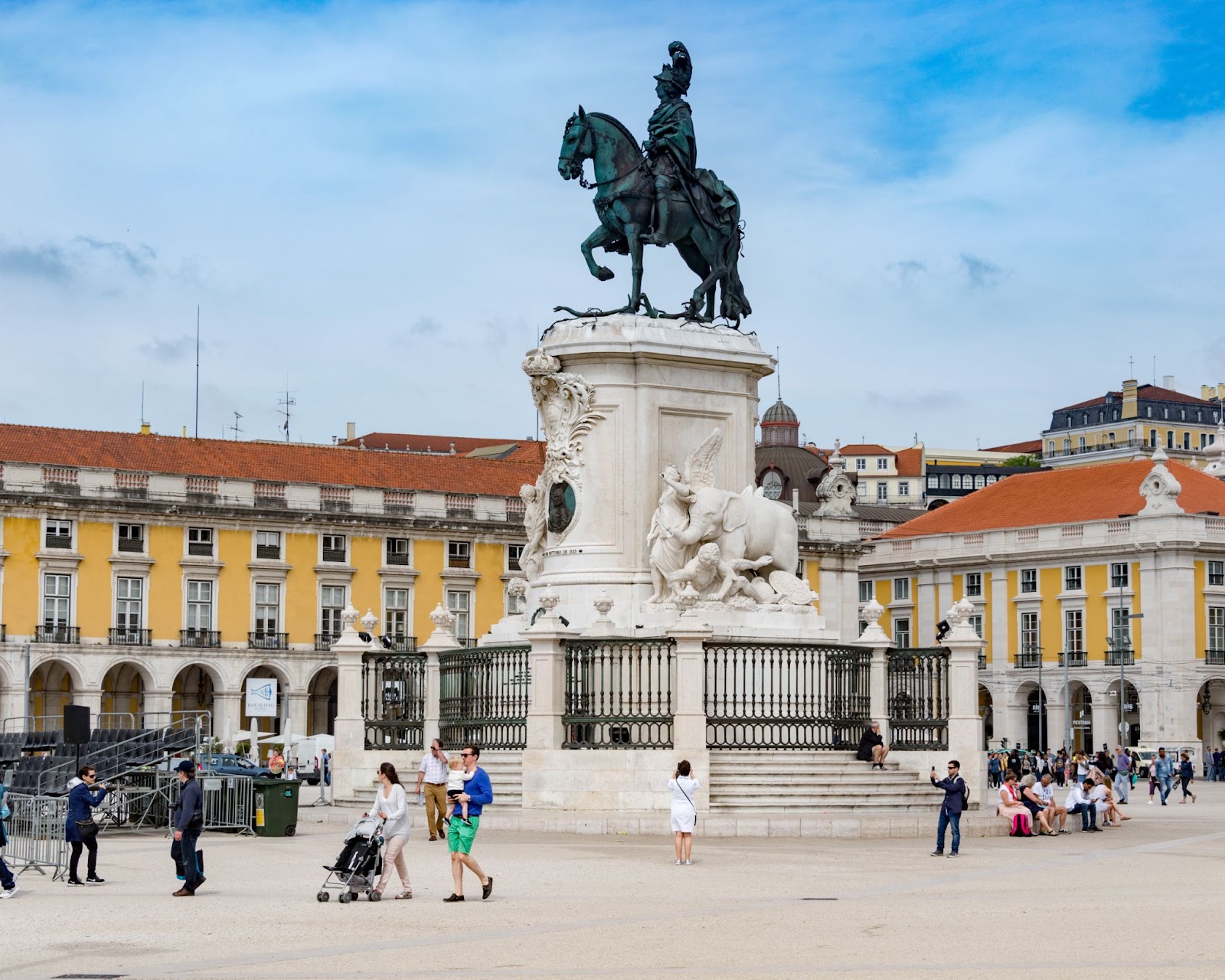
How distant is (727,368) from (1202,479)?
63.6 metres

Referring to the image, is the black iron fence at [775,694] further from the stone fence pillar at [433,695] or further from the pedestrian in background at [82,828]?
the pedestrian in background at [82,828]

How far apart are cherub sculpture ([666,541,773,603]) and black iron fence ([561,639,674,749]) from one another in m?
0.82

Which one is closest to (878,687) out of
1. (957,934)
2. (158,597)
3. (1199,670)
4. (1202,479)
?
(957,934)

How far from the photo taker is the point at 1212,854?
2453 centimetres

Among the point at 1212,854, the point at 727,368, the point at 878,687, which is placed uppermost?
the point at 727,368

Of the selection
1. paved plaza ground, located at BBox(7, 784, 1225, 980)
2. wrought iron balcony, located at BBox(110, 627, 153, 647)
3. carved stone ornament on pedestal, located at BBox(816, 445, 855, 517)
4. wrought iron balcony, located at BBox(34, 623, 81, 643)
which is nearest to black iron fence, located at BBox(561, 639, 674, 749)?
paved plaza ground, located at BBox(7, 784, 1225, 980)

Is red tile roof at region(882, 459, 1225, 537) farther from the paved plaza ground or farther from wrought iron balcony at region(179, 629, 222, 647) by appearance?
the paved plaza ground

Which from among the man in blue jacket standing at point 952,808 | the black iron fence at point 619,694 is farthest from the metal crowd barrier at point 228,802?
the man in blue jacket standing at point 952,808

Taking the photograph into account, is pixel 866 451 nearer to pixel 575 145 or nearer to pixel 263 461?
pixel 263 461

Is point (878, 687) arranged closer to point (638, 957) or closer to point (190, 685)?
point (638, 957)

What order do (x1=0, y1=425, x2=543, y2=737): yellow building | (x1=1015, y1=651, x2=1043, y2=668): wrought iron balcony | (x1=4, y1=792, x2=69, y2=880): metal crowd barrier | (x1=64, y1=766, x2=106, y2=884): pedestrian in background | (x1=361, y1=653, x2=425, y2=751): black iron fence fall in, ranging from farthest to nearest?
1. (x1=1015, y1=651, x2=1043, y2=668): wrought iron balcony
2. (x1=0, y1=425, x2=543, y2=737): yellow building
3. (x1=361, y1=653, x2=425, y2=751): black iron fence
4. (x1=4, y1=792, x2=69, y2=880): metal crowd barrier
5. (x1=64, y1=766, x2=106, y2=884): pedestrian in background

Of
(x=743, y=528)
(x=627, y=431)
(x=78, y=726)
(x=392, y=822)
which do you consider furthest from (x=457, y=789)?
(x=627, y=431)

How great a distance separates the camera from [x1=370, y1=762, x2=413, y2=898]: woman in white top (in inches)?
707

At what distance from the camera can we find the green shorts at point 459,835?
58.9ft
